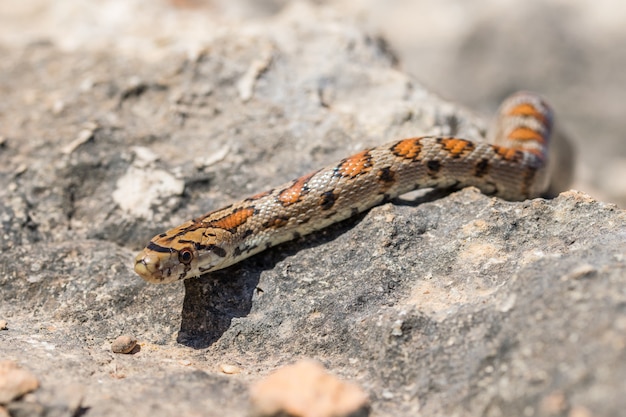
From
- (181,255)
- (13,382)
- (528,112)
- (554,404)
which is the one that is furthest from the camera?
(528,112)

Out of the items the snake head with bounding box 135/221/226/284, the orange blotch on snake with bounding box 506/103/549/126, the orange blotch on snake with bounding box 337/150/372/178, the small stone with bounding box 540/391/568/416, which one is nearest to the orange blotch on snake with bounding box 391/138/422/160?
the orange blotch on snake with bounding box 337/150/372/178

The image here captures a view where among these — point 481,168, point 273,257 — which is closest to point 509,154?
point 481,168

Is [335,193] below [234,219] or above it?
above

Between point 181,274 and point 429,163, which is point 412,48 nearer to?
point 429,163

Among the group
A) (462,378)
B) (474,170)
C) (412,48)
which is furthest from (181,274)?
(412,48)

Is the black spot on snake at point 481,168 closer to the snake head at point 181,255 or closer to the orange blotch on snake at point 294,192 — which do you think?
the orange blotch on snake at point 294,192

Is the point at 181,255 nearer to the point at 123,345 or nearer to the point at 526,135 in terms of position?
the point at 123,345

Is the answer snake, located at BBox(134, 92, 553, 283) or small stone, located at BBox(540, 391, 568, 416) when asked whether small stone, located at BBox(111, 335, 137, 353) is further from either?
small stone, located at BBox(540, 391, 568, 416)
